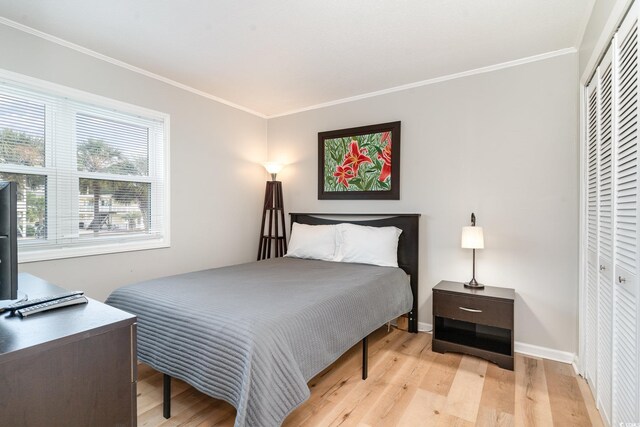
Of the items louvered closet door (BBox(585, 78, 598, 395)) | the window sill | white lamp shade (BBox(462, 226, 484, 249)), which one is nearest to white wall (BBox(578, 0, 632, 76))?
louvered closet door (BBox(585, 78, 598, 395))

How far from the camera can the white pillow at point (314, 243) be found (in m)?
3.36

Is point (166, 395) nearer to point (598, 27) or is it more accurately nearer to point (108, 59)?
point (108, 59)

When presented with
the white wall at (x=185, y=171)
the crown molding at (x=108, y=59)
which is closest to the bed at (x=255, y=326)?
the white wall at (x=185, y=171)

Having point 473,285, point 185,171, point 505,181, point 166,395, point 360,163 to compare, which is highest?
point 360,163

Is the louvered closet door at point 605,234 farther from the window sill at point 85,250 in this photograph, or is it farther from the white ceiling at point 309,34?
the window sill at point 85,250

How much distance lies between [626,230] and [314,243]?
2.45 metres

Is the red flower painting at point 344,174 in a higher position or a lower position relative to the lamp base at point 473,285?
higher

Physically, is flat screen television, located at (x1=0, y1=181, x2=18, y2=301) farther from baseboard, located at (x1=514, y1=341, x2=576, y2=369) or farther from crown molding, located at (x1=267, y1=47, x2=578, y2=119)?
baseboard, located at (x1=514, y1=341, x2=576, y2=369)

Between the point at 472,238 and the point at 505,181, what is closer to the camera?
the point at 472,238

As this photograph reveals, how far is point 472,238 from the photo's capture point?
2.65m

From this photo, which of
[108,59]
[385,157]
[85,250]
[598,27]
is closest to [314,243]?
[385,157]

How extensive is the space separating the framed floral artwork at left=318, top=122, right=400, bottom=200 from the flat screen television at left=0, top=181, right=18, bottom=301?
9.43ft

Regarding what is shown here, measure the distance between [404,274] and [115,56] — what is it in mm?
3112

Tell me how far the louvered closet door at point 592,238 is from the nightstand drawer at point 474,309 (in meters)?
0.46
